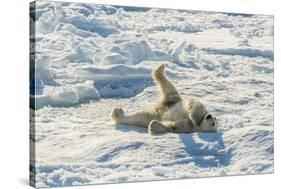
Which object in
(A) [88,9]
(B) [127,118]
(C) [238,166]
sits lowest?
(C) [238,166]

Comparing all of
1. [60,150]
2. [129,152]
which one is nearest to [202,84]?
[129,152]

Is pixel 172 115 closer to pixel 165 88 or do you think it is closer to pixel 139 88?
pixel 165 88

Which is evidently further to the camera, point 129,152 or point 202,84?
point 202,84

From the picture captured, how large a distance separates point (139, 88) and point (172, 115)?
37 centimetres

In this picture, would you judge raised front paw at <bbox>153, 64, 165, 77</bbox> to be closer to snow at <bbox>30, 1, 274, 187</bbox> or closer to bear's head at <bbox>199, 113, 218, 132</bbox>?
snow at <bbox>30, 1, 274, 187</bbox>

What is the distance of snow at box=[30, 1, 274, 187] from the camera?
578cm

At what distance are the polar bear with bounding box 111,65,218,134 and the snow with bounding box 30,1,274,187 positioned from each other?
6 cm

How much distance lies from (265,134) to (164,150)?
3.78 ft

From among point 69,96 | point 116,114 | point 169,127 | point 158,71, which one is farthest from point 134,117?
point 69,96

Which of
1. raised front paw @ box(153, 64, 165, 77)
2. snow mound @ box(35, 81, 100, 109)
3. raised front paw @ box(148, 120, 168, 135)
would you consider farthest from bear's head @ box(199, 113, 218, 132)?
snow mound @ box(35, 81, 100, 109)

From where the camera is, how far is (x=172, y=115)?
6211 millimetres

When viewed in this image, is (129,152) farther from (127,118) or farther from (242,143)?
(242,143)

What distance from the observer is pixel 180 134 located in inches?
243

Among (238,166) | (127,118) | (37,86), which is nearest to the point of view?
(37,86)
